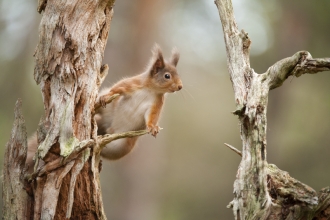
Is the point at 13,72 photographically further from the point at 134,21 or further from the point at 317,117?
the point at 317,117

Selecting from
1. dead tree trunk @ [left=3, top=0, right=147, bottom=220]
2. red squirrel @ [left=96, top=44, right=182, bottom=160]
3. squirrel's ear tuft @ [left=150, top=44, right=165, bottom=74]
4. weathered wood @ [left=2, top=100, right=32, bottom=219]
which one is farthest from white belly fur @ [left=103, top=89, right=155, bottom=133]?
weathered wood @ [left=2, top=100, right=32, bottom=219]

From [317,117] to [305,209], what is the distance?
8766 mm

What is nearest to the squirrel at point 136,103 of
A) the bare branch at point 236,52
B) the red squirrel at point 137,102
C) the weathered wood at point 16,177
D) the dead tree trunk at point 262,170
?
the red squirrel at point 137,102

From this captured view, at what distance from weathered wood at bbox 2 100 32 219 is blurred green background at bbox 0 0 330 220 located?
4.43 meters

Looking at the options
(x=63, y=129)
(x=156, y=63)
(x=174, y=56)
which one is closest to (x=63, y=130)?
(x=63, y=129)

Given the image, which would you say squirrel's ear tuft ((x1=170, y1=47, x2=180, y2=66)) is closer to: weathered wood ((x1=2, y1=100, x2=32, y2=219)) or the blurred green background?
weathered wood ((x1=2, y1=100, x2=32, y2=219))

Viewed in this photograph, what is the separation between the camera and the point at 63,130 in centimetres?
267

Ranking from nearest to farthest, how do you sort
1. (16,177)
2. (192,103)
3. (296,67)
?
1. (296,67)
2. (16,177)
3. (192,103)

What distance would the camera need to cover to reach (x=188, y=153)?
1412 centimetres

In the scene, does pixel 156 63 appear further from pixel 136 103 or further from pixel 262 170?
pixel 262 170

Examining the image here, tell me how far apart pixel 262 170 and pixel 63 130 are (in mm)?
1120

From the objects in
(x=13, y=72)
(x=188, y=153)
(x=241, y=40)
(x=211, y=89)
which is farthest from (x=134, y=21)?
(x=241, y=40)

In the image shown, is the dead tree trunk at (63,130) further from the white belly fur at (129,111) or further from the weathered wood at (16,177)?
the white belly fur at (129,111)

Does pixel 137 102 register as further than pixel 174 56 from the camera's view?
No
